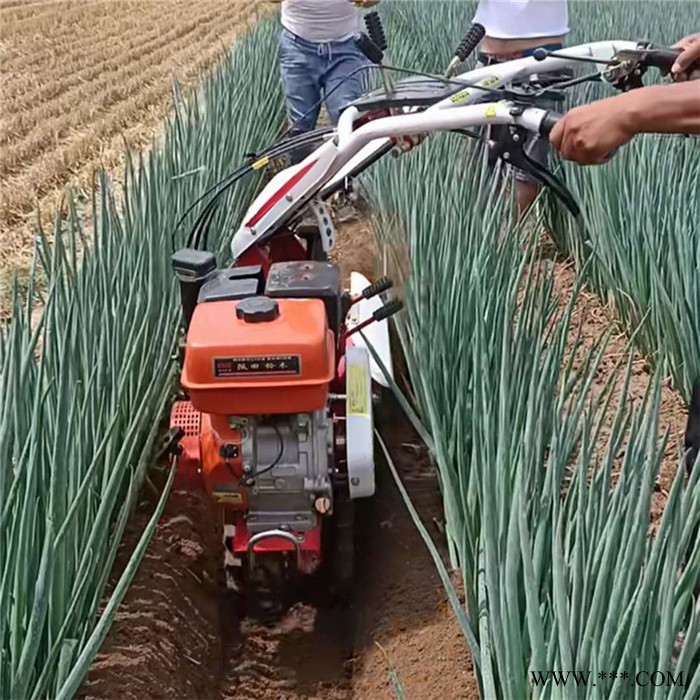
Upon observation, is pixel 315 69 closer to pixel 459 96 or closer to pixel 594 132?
pixel 459 96

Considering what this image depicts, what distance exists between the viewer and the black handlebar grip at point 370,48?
183 cm

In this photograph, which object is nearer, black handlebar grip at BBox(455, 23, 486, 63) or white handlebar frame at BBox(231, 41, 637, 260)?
white handlebar frame at BBox(231, 41, 637, 260)

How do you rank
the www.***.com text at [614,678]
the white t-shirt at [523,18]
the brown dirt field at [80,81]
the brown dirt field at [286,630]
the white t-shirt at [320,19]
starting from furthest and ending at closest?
the brown dirt field at [80,81] < the white t-shirt at [320,19] < the white t-shirt at [523,18] < the brown dirt field at [286,630] < the www.***.com text at [614,678]

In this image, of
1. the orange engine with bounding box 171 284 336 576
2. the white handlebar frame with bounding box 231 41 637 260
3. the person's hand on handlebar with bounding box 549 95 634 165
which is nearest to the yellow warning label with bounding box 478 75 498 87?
the white handlebar frame with bounding box 231 41 637 260

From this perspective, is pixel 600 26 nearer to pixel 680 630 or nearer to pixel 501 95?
pixel 501 95

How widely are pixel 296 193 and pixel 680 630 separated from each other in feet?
3.67

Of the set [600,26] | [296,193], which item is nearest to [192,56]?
[600,26]

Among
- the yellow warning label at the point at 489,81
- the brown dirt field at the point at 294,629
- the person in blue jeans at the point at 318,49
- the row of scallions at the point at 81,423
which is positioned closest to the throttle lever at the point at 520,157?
the yellow warning label at the point at 489,81

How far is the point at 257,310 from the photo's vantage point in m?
1.74

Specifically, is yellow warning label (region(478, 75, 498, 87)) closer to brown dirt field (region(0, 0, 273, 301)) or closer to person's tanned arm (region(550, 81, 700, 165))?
person's tanned arm (region(550, 81, 700, 165))

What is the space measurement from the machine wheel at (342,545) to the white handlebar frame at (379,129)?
0.57 metres

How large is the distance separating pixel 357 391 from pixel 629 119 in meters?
0.70

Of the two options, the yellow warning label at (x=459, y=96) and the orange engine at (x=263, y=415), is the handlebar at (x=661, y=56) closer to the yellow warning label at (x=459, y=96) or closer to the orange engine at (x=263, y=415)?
the yellow warning label at (x=459, y=96)

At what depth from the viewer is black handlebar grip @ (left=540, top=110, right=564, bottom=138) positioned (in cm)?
167
